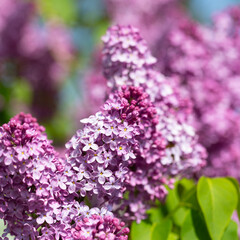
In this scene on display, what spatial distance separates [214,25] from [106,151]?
2.02m

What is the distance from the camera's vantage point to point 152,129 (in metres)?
2.08

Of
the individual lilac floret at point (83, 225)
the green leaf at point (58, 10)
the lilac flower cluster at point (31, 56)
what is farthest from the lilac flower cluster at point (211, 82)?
the green leaf at point (58, 10)

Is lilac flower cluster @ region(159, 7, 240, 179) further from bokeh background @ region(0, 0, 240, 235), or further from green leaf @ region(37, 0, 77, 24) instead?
green leaf @ region(37, 0, 77, 24)

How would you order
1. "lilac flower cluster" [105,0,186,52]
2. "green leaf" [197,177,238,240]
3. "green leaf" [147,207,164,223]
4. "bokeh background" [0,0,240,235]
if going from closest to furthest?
"green leaf" [197,177,238,240]
"green leaf" [147,207,164,223]
"bokeh background" [0,0,240,235]
"lilac flower cluster" [105,0,186,52]

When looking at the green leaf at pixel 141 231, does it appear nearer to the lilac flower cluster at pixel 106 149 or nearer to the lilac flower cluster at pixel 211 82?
the lilac flower cluster at pixel 106 149

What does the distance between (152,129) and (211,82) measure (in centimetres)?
126

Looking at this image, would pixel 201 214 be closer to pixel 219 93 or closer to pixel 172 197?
pixel 172 197

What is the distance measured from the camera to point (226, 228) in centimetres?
216

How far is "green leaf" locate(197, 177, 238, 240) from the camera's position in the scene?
6.77 ft

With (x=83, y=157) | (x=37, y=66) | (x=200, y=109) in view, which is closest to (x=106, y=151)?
(x=83, y=157)

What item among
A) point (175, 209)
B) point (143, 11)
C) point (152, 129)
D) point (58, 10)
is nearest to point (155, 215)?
point (175, 209)

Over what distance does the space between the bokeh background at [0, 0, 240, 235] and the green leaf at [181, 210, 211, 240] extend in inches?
72.8

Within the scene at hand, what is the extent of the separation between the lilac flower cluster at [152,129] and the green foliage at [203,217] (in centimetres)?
9

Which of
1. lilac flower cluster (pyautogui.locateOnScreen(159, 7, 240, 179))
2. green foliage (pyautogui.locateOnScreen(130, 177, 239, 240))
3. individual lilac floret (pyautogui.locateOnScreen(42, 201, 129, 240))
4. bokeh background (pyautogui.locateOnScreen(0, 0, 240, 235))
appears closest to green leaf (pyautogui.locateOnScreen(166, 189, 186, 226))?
green foliage (pyautogui.locateOnScreen(130, 177, 239, 240))
